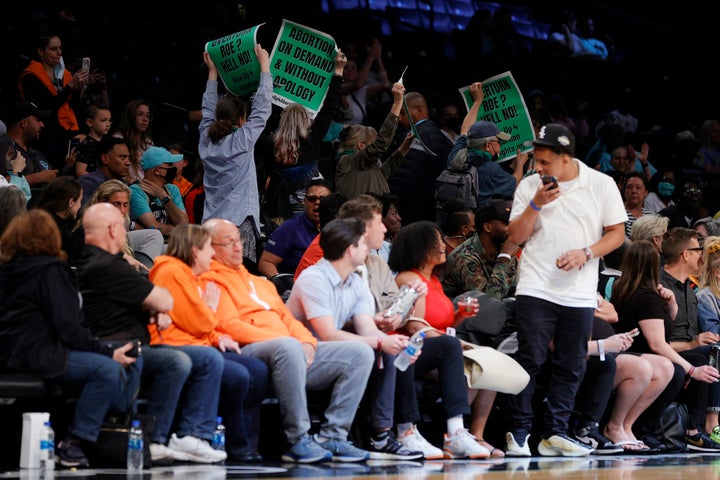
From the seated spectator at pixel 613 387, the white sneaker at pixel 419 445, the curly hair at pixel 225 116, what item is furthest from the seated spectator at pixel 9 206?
the seated spectator at pixel 613 387

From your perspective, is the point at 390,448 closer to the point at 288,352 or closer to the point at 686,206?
the point at 288,352

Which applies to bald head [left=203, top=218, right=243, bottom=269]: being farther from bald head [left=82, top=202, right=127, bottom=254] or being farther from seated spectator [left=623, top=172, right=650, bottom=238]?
seated spectator [left=623, top=172, right=650, bottom=238]

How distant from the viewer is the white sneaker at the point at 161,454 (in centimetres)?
655

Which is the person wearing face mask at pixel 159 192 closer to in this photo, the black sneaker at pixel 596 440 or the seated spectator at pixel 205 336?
the seated spectator at pixel 205 336

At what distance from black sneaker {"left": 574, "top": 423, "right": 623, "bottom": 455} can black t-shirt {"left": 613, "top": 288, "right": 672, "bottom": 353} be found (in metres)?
0.85

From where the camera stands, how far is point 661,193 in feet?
43.9

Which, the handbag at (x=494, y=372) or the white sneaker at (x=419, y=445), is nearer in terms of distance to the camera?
the white sneaker at (x=419, y=445)

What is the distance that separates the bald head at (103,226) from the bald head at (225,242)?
82 centimetres

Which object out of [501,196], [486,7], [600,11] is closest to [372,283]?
[501,196]

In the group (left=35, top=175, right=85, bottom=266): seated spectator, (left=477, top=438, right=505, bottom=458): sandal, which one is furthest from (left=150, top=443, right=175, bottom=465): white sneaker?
(left=477, top=438, right=505, bottom=458): sandal

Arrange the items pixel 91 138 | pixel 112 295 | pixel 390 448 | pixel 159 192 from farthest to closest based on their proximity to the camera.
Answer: pixel 91 138 < pixel 159 192 < pixel 390 448 < pixel 112 295

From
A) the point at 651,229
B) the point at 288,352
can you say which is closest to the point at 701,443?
the point at 651,229

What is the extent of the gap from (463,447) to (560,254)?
128 cm

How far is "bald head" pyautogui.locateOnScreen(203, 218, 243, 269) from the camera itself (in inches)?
290
